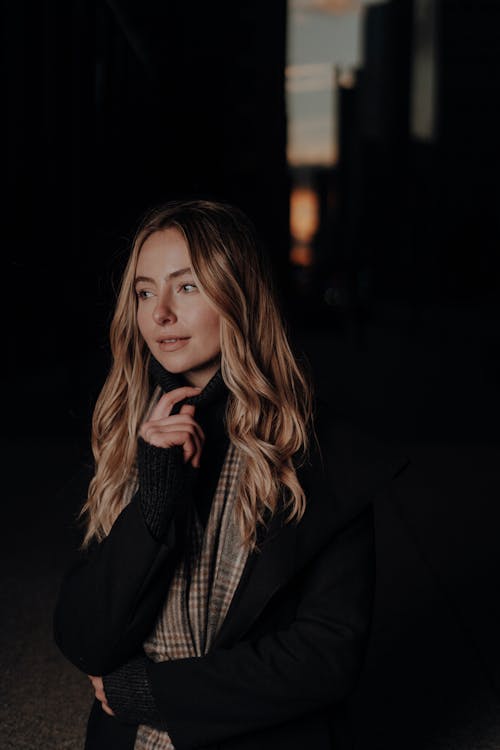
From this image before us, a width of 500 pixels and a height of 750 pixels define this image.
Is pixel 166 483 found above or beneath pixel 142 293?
beneath

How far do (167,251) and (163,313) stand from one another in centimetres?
14

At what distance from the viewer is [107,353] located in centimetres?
307

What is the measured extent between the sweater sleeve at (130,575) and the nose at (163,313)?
0.33 meters

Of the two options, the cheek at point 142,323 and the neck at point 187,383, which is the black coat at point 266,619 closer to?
the neck at point 187,383

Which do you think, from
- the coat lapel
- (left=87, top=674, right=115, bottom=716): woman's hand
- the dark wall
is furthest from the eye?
the dark wall

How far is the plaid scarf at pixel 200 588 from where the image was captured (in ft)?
6.93

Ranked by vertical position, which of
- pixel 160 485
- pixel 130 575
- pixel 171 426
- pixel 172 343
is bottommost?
pixel 130 575

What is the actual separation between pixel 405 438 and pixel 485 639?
4.95m

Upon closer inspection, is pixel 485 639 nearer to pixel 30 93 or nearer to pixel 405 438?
pixel 405 438

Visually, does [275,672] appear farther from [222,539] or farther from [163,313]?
[163,313]

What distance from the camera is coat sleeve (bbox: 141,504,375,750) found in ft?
6.63

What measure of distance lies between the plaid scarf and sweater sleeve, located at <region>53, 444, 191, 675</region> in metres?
0.04

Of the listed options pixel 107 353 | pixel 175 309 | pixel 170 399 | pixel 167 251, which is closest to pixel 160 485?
pixel 170 399

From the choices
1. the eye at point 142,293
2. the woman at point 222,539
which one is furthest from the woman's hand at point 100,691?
the eye at point 142,293
